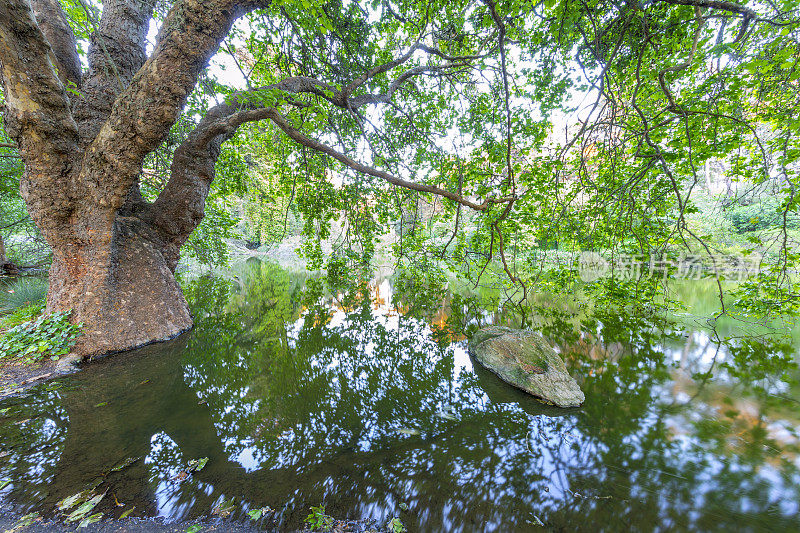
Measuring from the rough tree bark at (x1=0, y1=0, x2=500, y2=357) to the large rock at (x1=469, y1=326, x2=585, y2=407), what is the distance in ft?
7.66

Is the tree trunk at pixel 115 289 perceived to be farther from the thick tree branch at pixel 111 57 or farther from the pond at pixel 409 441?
the thick tree branch at pixel 111 57

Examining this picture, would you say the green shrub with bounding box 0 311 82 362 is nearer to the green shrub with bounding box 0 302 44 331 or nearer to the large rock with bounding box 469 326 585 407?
the green shrub with bounding box 0 302 44 331

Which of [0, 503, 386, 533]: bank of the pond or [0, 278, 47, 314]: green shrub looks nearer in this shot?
[0, 503, 386, 533]: bank of the pond

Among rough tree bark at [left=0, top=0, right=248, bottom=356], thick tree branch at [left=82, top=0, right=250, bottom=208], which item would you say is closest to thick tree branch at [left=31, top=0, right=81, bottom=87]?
rough tree bark at [left=0, top=0, right=248, bottom=356]

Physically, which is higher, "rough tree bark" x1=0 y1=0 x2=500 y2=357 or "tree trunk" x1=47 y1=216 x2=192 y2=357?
"rough tree bark" x1=0 y1=0 x2=500 y2=357

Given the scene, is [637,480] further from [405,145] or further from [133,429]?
[405,145]

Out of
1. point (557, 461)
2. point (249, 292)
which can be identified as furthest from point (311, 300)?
point (557, 461)

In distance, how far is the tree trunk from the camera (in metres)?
3.42

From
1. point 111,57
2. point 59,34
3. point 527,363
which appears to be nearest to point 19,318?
point 111,57

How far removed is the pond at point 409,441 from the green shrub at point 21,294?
12.8 feet

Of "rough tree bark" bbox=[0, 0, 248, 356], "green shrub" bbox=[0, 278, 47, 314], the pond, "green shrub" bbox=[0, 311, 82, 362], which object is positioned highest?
"rough tree bark" bbox=[0, 0, 248, 356]

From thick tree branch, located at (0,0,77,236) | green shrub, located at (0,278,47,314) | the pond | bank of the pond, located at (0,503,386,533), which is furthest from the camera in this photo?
green shrub, located at (0,278,47,314)

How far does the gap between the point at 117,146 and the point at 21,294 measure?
5.36 m

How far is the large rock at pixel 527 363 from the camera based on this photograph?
307 cm
